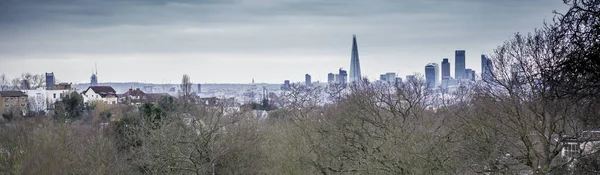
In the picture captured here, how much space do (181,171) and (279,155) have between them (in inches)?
153

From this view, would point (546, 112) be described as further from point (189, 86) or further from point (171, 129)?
point (189, 86)

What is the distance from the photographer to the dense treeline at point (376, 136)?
15.9 metres

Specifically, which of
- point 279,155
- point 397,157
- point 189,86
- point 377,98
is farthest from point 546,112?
point 189,86

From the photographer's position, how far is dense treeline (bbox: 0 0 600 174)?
15938 millimetres

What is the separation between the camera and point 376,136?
20531 millimetres

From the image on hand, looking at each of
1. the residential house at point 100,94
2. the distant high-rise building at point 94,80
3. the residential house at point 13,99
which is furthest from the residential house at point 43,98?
the distant high-rise building at point 94,80

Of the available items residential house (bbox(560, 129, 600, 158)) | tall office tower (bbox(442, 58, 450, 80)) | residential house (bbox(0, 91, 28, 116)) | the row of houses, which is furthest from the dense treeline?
tall office tower (bbox(442, 58, 450, 80))

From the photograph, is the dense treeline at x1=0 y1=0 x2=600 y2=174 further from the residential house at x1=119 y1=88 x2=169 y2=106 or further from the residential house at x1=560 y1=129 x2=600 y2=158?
the residential house at x1=119 y1=88 x2=169 y2=106

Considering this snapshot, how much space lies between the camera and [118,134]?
3073 cm

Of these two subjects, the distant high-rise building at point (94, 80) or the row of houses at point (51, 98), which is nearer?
the row of houses at point (51, 98)

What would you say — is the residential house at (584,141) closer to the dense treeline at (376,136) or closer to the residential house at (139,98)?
the dense treeline at (376,136)

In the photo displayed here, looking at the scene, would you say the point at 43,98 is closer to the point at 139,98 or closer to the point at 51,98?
the point at 51,98

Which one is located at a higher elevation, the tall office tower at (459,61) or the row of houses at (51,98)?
the tall office tower at (459,61)

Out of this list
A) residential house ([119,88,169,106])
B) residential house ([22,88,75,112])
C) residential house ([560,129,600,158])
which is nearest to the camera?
residential house ([560,129,600,158])
